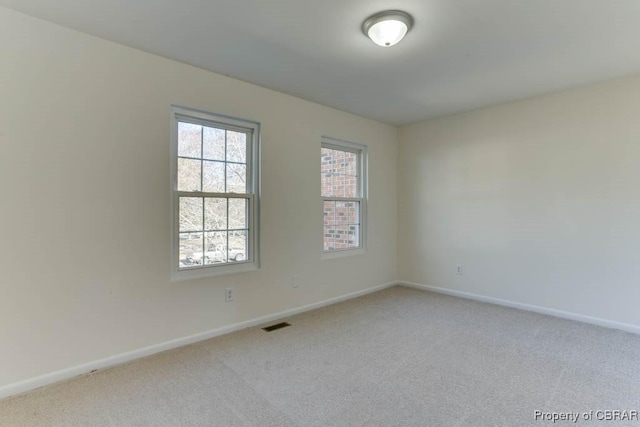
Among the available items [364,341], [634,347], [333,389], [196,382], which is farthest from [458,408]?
[634,347]

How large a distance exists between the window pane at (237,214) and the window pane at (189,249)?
0.36m

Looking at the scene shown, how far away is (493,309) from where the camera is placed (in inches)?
147

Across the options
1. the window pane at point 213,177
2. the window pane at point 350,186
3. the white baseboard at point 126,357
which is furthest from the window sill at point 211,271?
the window pane at point 350,186

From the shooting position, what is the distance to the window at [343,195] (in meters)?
4.06

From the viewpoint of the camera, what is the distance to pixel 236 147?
3.23 m

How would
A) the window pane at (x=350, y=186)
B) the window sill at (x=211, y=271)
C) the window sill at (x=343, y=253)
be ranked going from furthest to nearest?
the window pane at (x=350, y=186) → the window sill at (x=343, y=253) → the window sill at (x=211, y=271)

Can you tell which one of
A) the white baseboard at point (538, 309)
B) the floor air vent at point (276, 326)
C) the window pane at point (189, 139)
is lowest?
the floor air vent at point (276, 326)

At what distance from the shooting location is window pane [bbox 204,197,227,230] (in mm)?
3002

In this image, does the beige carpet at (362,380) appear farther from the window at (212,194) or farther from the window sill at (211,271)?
the window at (212,194)

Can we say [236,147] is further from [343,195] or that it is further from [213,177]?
[343,195]

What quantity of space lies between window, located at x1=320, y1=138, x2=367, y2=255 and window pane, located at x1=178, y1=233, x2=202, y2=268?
5.16 ft

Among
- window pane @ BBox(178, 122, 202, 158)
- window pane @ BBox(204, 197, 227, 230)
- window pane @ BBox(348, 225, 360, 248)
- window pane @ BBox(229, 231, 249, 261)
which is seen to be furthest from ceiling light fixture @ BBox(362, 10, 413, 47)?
window pane @ BBox(348, 225, 360, 248)

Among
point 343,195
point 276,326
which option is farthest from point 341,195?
point 276,326

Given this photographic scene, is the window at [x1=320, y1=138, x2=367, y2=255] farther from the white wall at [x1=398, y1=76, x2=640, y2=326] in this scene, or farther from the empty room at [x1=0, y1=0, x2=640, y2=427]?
the white wall at [x1=398, y1=76, x2=640, y2=326]
